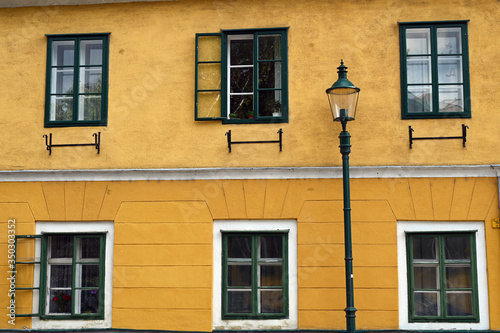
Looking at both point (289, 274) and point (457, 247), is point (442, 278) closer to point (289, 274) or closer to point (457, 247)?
point (457, 247)

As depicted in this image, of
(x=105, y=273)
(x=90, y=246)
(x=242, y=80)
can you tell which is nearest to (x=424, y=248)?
(x=242, y=80)

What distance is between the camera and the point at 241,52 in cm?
1099

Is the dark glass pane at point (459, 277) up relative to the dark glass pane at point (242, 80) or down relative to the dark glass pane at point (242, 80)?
down

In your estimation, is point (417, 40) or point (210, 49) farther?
point (210, 49)

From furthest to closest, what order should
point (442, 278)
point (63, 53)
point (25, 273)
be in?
1. point (63, 53)
2. point (25, 273)
3. point (442, 278)

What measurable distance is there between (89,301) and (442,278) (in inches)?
222

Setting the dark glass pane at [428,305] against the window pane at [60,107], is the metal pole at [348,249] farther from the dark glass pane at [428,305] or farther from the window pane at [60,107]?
the window pane at [60,107]

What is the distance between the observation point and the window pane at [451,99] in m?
10.5

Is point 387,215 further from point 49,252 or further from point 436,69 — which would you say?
point 49,252

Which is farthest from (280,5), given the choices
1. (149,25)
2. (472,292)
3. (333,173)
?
(472,292)

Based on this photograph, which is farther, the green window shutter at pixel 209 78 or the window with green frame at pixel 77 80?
the window with green frame at pixel 77 80

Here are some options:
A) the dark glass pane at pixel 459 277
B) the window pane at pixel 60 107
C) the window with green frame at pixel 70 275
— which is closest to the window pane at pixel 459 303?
the dark glass pane at pixel 459 277

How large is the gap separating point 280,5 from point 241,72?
1.29m

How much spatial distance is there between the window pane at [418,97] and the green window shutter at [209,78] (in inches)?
119
